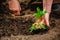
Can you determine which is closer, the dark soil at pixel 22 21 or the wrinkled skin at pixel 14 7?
the dark soil at pixel 22 21

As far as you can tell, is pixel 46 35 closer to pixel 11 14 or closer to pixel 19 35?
pixel 19 35

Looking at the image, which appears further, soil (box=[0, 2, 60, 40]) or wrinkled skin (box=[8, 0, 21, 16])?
wrinkled skin (box=[8, 0, 21, 16])

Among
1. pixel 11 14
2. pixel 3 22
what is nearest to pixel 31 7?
pixel 11 14

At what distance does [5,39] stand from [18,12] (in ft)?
2.79

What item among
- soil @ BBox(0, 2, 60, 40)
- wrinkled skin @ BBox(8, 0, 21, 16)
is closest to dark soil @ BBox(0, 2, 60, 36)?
soil @ BBox(0, 2, 60, 40)

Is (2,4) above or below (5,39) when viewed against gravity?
above

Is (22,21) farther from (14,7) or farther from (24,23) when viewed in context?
(14,7)

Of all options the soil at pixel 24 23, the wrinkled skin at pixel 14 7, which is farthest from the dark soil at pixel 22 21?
the wrinkled skin at pixel 14 7

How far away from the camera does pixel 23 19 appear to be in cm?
272

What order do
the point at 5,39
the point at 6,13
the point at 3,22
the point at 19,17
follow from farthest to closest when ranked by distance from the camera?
the point at 6,13 → the point at 19,17 → the point at 3,22 → the point at 5,39

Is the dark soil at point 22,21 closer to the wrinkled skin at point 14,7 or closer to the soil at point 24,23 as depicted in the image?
the soil at point 24,23

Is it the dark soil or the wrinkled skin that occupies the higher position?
the wrinkled skin

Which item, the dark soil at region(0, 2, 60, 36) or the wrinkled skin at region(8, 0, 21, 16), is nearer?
the dark soil at region(0, 2, 60, 36)

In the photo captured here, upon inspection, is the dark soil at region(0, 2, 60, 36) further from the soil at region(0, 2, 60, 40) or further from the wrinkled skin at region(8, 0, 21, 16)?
the wrinkled skin at region(8, 0, 21, 16)
